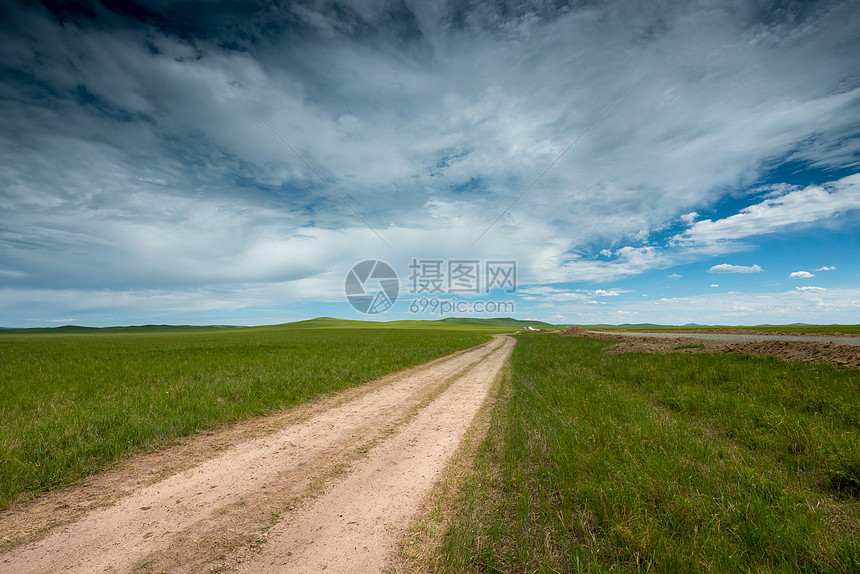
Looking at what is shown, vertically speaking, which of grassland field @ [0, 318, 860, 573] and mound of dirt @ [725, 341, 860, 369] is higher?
mound of dirt @ [725, 341, 860, 369]

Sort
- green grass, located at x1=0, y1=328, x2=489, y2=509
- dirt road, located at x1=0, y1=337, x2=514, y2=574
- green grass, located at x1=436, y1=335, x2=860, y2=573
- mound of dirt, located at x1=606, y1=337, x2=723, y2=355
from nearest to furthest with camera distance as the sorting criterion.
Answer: green grass, located at x1=436, y1=335, x2=860, y2=573 → dirt road, located at x1=0, y1=337, x2=514, y2=574 → green grass, located at x1=0, y1=328, x2=489, y2=509 → mound of dirt, located at x1=606, y1=337, x2=723, y2=355

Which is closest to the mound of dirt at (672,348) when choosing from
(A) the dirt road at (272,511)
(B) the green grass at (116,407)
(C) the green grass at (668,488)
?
(C) the green grass at (668,488)

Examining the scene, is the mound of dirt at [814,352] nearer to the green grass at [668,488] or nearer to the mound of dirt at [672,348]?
the mound of dirt at [672,348]

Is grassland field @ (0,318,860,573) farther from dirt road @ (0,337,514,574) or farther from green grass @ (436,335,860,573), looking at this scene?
dirt road @ (0,337,514,574)

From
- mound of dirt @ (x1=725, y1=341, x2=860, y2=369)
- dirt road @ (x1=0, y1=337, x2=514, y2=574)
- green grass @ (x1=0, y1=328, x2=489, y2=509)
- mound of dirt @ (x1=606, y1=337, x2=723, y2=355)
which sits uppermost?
mound of dirt @ (x1=725, y1=341, x2=860, y2=369)

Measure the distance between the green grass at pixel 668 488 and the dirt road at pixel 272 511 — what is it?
35.2 inches

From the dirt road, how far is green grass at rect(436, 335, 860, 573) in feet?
2.93

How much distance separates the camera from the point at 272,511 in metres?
4.13

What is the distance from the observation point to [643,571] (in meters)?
2.94

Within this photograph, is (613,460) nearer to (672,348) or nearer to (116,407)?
(116,407)

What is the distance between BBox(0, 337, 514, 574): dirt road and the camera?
3.26 m

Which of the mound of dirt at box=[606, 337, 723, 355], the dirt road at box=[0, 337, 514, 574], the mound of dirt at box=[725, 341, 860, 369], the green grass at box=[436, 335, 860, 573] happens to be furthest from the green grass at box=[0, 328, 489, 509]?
the mound of dirt at box=[606, 337, 723, 355]

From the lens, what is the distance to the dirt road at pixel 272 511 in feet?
10.7

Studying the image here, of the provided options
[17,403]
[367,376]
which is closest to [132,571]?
[17,403]
